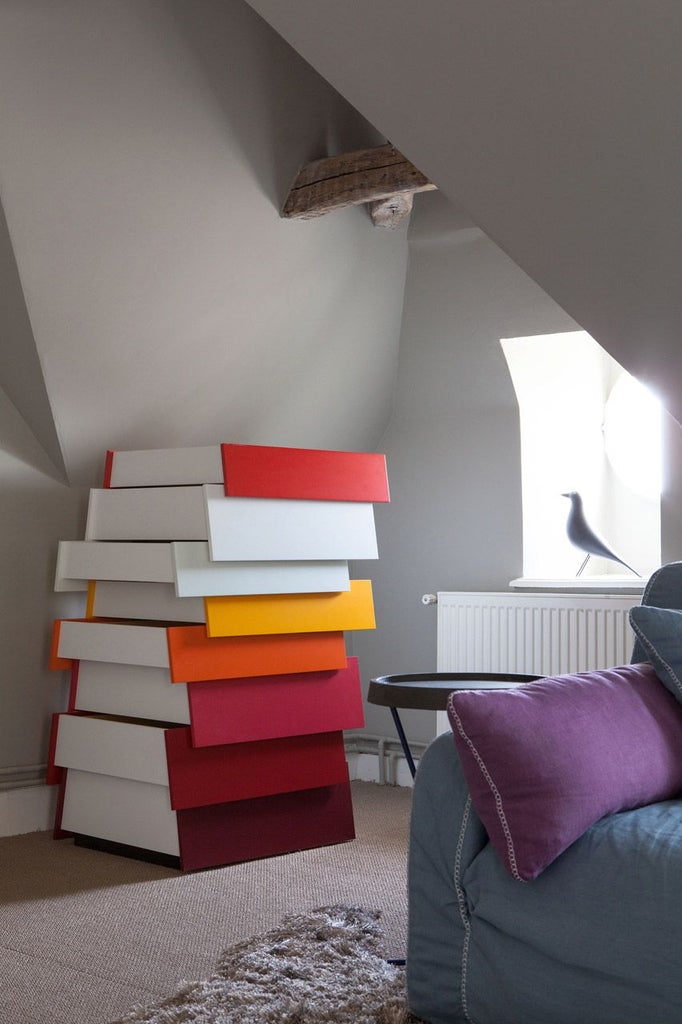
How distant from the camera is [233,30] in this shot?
2.99 m

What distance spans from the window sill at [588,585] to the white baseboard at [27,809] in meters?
1.84

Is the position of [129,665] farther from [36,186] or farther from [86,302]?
[36,186]

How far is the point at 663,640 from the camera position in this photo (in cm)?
210

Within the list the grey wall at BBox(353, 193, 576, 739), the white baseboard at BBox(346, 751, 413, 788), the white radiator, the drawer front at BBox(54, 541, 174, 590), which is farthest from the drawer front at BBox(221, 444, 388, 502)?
the white baseboard at BBox(346, 751, 413, 788)

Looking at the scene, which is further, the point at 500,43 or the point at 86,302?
the point at 86,302

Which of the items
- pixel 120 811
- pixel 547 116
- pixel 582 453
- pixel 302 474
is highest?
pixel 547 116

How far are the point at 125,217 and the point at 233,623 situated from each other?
1231 millimetres

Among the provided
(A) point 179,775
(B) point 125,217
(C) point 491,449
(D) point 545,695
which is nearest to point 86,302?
(B) point 125,217

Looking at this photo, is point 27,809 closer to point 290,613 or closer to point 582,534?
point 290,613

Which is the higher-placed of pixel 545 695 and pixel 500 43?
pixel 500 43

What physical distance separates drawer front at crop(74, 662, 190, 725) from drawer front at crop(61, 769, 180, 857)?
203 millimetres

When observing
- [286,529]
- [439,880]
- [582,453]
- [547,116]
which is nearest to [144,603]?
[286,529]

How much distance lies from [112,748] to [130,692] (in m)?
0.17

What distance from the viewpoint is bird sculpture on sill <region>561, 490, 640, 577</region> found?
152 inches
